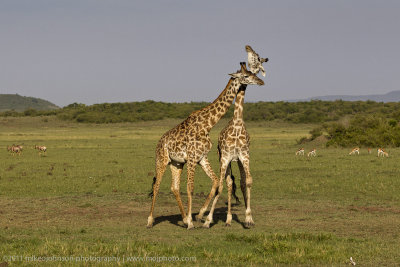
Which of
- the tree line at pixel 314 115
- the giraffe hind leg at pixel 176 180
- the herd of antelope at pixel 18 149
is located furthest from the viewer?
the tree line at pixel 314 115

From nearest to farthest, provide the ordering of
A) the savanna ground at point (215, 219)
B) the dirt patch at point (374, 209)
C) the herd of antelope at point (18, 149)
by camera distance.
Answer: the savanna ground at point (215, 219)
the dirt patch at point (374, 209)
the herd of antelope at point (18, 149)

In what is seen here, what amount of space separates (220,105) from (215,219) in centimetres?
277

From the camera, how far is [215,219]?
1279 cm

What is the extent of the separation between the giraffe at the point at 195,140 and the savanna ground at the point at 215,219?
0.99 m

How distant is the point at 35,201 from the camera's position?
1520cm

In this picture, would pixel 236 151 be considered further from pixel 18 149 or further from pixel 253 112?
pixel 253 112

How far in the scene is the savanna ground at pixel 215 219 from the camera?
875 cm

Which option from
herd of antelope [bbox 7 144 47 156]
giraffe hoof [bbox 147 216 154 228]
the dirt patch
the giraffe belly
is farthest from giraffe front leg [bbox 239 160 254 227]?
herd of antelope [bbox 7 144 47 156]

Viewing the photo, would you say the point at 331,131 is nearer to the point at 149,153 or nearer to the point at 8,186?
the point at 149,153

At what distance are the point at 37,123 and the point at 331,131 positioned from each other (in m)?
49.8

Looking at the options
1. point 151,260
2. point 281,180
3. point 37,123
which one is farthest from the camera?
point 37,123

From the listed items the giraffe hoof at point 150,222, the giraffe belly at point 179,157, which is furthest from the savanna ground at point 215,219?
the giraffe belly at point 179,157

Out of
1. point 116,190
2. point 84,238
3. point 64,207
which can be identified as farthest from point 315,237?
point 116,190

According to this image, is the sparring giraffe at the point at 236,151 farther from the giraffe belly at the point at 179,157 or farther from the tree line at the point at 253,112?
the tree line at the point at 253,112
